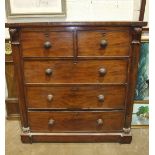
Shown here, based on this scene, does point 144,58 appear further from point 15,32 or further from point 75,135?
point 15,32

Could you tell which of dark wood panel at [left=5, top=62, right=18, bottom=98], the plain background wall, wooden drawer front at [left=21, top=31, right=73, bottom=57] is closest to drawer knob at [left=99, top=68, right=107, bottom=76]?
wooden drawer front at [left=21, top=31, right=73, bottom=57]

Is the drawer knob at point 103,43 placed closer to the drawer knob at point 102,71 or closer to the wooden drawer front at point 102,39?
the wooden drawer front at point 102,39

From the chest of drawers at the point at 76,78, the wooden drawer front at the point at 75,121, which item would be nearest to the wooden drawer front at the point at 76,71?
the chest of drawers at the point at 76,78

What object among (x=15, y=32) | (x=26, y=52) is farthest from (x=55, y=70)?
(x=15, y=32)

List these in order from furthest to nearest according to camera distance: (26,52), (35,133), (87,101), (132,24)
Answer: (35,133) < (87,101) < (26,52) < (132,24)

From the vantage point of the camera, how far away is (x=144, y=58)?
2680 millimetres

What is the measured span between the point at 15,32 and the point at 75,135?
3.69ft

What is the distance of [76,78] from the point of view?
7.61ft

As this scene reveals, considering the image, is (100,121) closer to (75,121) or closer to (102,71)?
(75,121)

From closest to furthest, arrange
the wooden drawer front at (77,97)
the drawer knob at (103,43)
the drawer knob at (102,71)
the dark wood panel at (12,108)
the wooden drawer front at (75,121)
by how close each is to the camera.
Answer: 1. the drawer knob at (103,43)
2. the drawer knob at (102,71)
3. the wooden drawer front at (77,97)
4. the wooden drawer front at (75,121)
5. the dark wood panel at (12,108)

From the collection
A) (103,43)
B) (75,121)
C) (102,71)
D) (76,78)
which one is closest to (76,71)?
(76,78)

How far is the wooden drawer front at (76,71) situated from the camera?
2264mm

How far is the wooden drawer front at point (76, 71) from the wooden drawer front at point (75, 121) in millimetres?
345

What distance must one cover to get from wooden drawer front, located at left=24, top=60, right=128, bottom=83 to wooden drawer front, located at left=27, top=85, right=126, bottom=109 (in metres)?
0.08
